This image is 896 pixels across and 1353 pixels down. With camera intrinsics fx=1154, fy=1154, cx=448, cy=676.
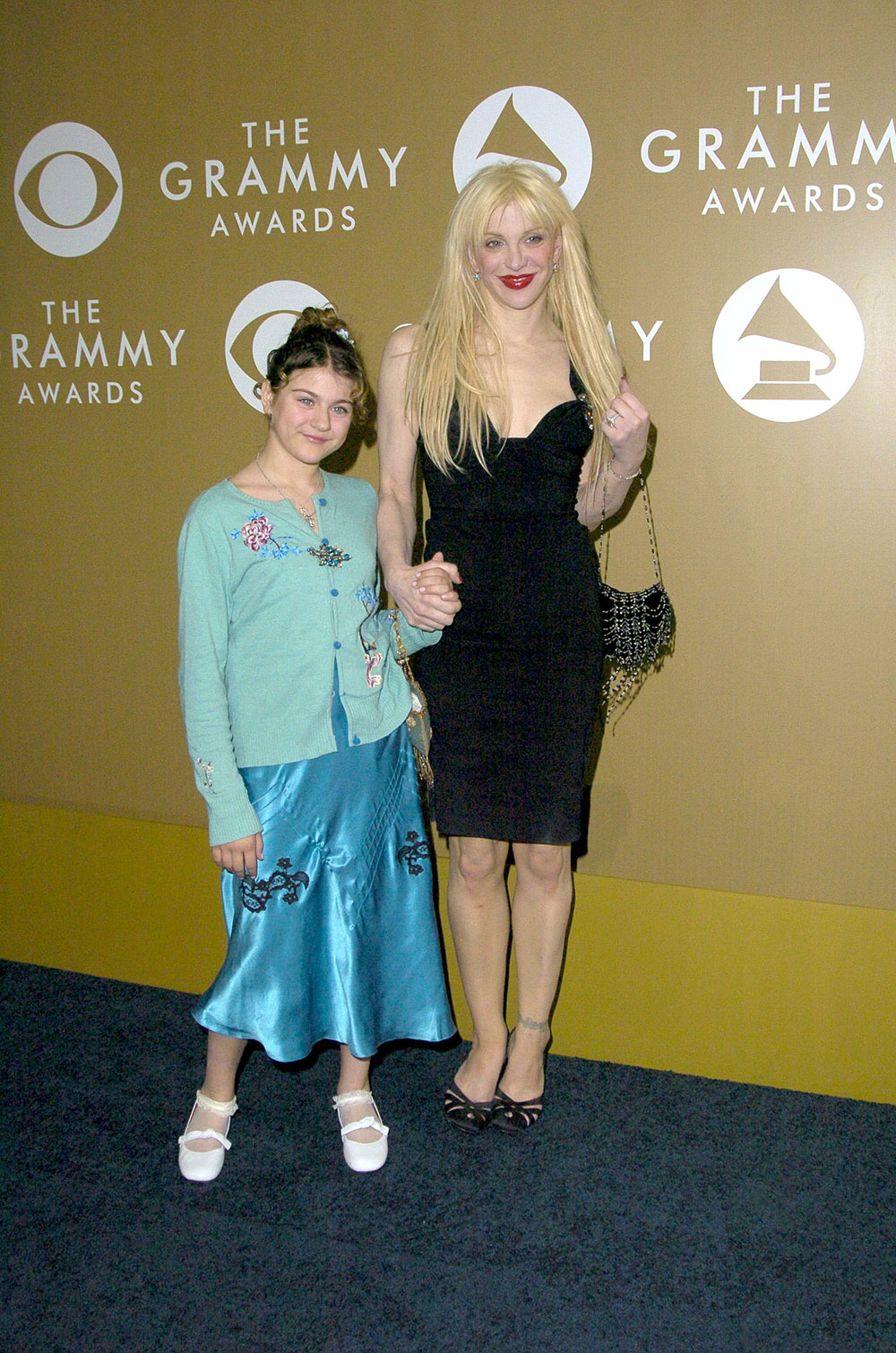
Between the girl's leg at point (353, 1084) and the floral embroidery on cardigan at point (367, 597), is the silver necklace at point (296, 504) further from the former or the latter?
the girl's leg at point (353, 1084)

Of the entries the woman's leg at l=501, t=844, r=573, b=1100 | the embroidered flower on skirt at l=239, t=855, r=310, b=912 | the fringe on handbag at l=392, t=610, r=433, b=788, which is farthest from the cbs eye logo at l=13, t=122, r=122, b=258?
the woman's leg at l=501, t=844, r=573, b=1100

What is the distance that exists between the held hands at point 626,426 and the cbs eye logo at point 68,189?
141 cm

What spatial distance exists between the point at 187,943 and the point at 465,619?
4.32 ft

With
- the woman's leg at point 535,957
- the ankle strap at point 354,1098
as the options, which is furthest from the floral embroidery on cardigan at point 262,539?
the ankle strap at point 354,1098

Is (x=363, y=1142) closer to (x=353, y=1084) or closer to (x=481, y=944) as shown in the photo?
(x=353, y=1084)

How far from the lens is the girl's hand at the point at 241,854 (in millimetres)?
2055

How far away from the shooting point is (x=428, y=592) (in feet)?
6.50

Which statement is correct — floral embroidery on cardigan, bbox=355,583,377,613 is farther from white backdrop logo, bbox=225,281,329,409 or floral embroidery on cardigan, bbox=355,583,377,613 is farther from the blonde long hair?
white backdrop logo, bbox=225,281,329,409

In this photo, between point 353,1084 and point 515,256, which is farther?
point 353,1084

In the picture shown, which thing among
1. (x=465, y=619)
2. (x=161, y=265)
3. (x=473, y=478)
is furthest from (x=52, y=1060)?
(x=161, y=265)

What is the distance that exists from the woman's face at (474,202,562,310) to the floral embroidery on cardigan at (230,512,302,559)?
59 cm

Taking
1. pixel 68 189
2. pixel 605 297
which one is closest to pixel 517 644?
pixel 605 297

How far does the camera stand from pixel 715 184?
7.34 feet

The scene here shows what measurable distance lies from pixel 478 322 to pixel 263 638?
700mm
